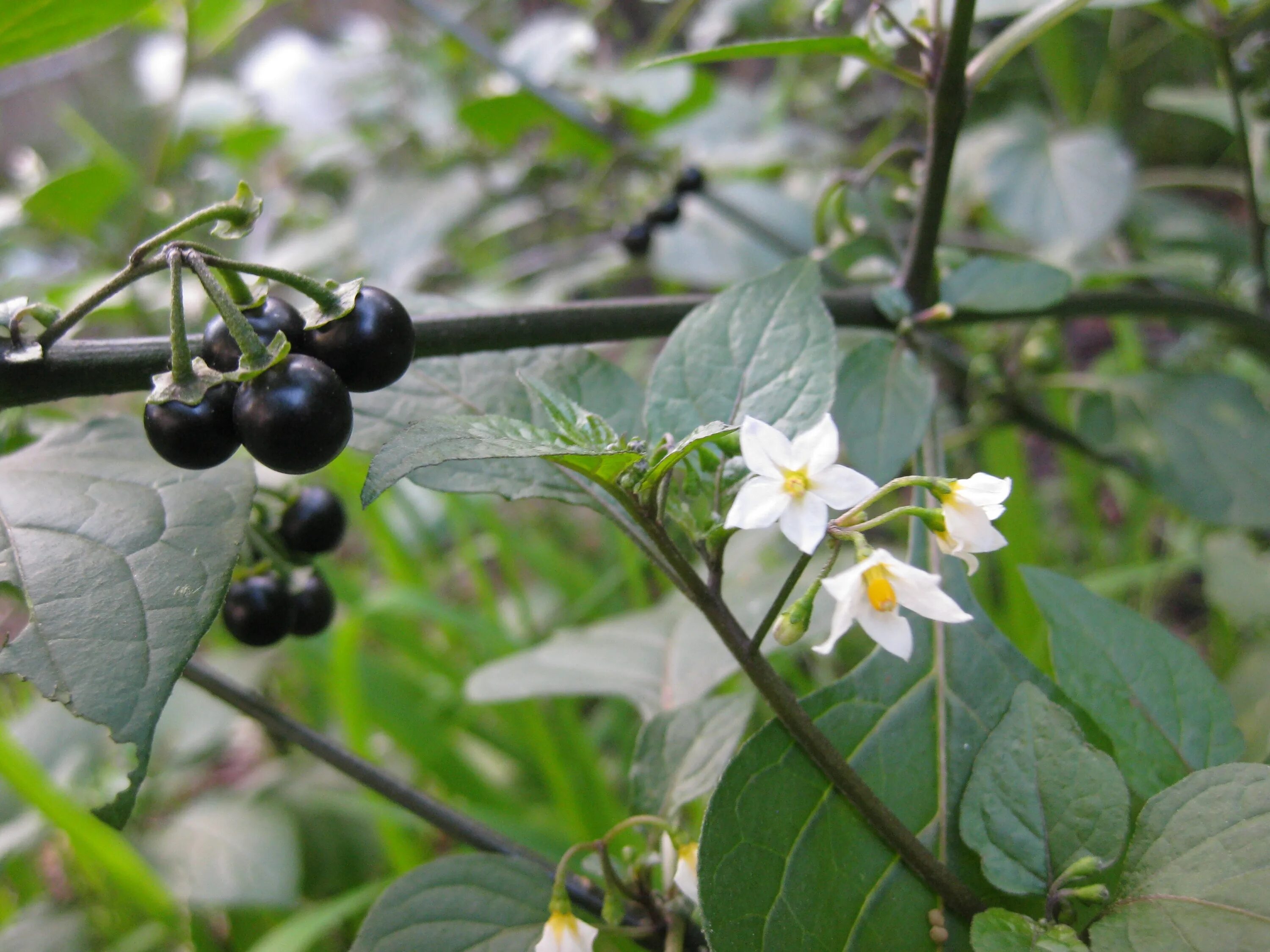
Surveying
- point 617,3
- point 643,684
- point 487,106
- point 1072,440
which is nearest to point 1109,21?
point 1072,440

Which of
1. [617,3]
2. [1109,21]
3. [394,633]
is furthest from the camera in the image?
[617,3]

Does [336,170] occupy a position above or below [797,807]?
below

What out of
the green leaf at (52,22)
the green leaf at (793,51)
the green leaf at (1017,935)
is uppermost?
the green leaf at (793,51)

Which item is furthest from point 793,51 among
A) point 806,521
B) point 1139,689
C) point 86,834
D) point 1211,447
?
point 86,834

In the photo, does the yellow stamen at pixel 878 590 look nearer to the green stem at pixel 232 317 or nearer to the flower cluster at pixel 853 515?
the flower cluster at pixel 853 515

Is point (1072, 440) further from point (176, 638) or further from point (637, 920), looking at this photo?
point (176, 638)

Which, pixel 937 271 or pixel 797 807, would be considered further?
pixel 937 271

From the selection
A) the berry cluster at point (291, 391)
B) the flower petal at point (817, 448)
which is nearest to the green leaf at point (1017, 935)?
the flower petal at point (817, 448)
